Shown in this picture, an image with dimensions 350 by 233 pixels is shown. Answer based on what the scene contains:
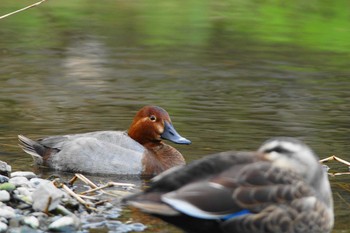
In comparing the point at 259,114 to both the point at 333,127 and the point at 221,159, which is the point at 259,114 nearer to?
the point at 333,127

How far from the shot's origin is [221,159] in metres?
7.37

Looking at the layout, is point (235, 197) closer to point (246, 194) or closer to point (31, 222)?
point (246, 194)

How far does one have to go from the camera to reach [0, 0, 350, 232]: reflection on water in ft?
44.2

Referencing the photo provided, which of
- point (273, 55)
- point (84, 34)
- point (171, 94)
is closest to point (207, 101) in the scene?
point (171, 94)

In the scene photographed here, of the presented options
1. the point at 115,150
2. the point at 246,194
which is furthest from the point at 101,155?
the point at 246,194

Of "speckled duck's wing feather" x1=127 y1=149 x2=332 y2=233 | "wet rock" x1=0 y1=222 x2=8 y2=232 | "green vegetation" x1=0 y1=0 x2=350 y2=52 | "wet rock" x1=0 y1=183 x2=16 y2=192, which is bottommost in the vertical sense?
"green vegetation" x1=0 y1=0 x2=350 y2=52

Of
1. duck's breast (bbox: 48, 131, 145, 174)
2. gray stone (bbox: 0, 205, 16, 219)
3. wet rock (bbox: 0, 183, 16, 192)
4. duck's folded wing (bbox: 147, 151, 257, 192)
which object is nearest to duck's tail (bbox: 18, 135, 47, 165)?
duck's breast (bbox: 48, 131, 145, 174)

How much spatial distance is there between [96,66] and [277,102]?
4218 millimetres

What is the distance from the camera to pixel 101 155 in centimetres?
1167

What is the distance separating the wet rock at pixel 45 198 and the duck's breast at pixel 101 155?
2.73 m

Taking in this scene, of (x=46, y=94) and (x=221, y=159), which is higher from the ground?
(x=221, y=159)

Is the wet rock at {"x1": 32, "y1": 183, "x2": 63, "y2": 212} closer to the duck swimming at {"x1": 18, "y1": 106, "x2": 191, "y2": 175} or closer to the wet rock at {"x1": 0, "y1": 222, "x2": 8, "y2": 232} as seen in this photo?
the wet rock at {"x1": 0, "y1": 222, "x2": 8, "y2": 232}

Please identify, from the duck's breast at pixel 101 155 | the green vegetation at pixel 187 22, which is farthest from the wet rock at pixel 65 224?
the green vegetation at pixel 187 22

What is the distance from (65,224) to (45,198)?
12.9 inches
